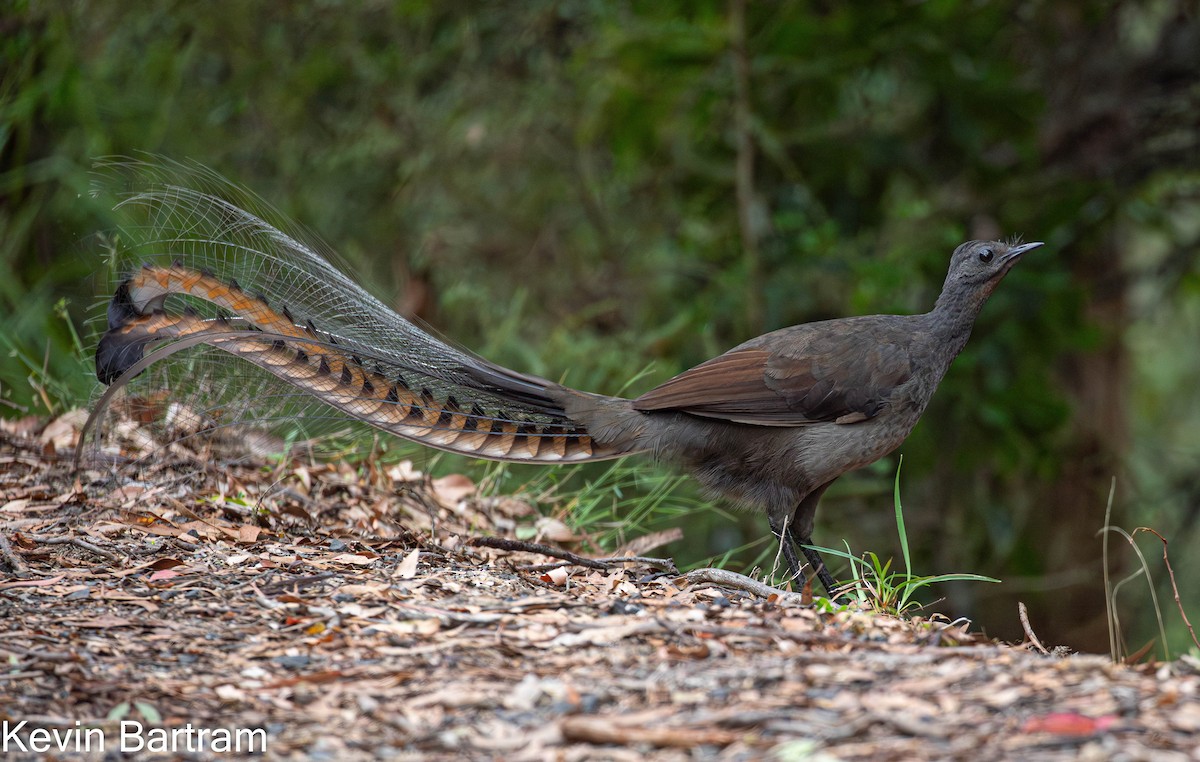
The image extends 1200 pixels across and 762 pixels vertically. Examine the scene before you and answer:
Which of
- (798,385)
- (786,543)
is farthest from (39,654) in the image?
(798,385)

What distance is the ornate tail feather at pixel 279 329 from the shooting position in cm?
404

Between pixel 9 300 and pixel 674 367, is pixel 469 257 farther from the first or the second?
pixel 9 300

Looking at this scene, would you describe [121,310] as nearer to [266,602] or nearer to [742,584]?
[266,602]

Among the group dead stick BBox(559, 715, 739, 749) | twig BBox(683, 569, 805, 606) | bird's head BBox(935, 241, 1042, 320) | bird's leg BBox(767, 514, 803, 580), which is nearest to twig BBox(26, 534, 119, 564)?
twig BBox(683, 569, 805, 606)

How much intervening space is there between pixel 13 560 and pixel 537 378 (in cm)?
197

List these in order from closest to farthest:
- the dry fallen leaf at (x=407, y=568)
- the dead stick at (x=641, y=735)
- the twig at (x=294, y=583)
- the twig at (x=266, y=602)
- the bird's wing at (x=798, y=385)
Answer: the dead stick at (x=641, y=735) → the twig at (x=266, y=602) → the twig at (x=294, y=583) → the dry fallen leaf at (x=407, y=568) → the bird's wing at (x=798, y=385)

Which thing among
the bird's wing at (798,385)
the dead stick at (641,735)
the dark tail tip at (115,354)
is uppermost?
the dark tail tip at (115,354)

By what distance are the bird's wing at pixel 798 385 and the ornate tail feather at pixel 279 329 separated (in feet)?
2.55

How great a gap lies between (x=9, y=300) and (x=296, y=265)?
303 cm

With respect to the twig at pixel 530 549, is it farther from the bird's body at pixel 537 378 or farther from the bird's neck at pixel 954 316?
the bird's neck at pixel 954 316

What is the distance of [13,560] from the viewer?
364 centimetres

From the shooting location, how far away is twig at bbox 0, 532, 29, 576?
3598mm

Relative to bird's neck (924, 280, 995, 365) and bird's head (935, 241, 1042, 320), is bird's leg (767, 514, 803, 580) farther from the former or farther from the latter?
bird's head (935, 241, 1042, 320)

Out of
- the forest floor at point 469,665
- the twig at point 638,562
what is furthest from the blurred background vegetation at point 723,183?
the twig at point 638,562
